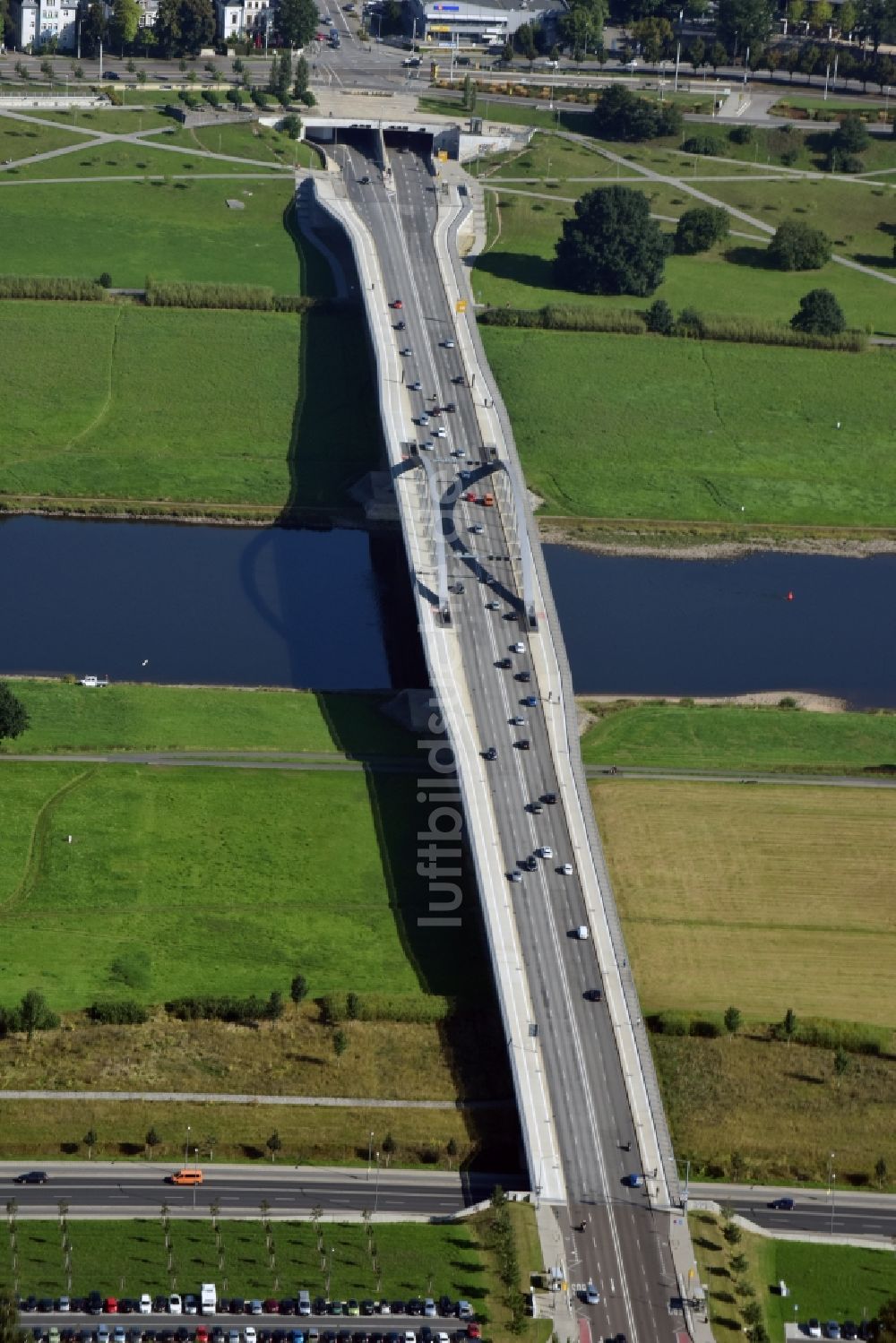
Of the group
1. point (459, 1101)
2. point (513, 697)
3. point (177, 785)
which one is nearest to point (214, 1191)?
point (459, 1101)

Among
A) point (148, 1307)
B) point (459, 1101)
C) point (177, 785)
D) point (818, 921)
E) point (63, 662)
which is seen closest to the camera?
point (148, 1307)

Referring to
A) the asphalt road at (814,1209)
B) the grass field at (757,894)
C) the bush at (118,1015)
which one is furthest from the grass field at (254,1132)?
the grass field at (757,894)

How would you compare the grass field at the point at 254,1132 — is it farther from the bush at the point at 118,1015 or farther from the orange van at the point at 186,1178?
the bush at the point at 118,1015

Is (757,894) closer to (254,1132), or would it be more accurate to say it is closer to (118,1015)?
(254,1132)

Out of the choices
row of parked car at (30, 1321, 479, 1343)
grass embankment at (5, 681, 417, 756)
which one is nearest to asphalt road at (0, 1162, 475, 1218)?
row of parked car at (30, 1321, 479, 1343)

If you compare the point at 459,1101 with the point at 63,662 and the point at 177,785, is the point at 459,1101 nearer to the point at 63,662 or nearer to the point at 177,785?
the point at 177,785

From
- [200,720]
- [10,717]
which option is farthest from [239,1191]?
[200,720]
